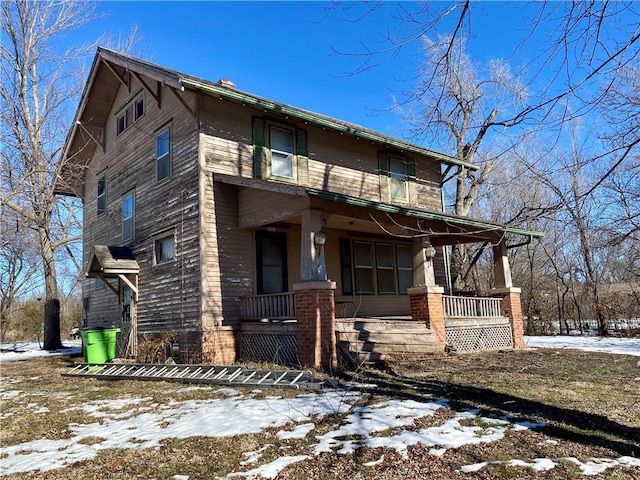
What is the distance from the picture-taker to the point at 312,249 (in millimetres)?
9953

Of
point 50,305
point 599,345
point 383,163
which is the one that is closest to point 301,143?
point 383,163

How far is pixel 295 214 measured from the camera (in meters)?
10.5

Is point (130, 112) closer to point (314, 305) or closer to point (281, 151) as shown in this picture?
point (281, 151)

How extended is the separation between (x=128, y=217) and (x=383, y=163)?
27.2 ft

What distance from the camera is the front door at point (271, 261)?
500 inches

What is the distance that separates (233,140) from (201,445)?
8.90 meters

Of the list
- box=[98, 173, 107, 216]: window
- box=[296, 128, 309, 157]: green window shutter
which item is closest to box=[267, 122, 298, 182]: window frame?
box=[296, 128, 309, 157]: green window shutter

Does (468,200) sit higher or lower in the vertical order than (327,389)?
higher

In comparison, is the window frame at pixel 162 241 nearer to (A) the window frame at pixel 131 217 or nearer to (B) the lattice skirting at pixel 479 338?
(A) the window frame at pixel 131 217

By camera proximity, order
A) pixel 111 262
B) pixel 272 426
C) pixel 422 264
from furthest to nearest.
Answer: pixel 111 262 → pixel 422 264 → pixel 272 426

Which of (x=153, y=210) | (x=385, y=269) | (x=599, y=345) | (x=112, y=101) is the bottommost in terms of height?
(x=599, y=345)

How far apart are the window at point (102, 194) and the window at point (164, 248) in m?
4.60

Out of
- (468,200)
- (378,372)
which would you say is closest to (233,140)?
(378,372)

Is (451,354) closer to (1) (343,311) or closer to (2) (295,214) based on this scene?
(1) (343,311)
